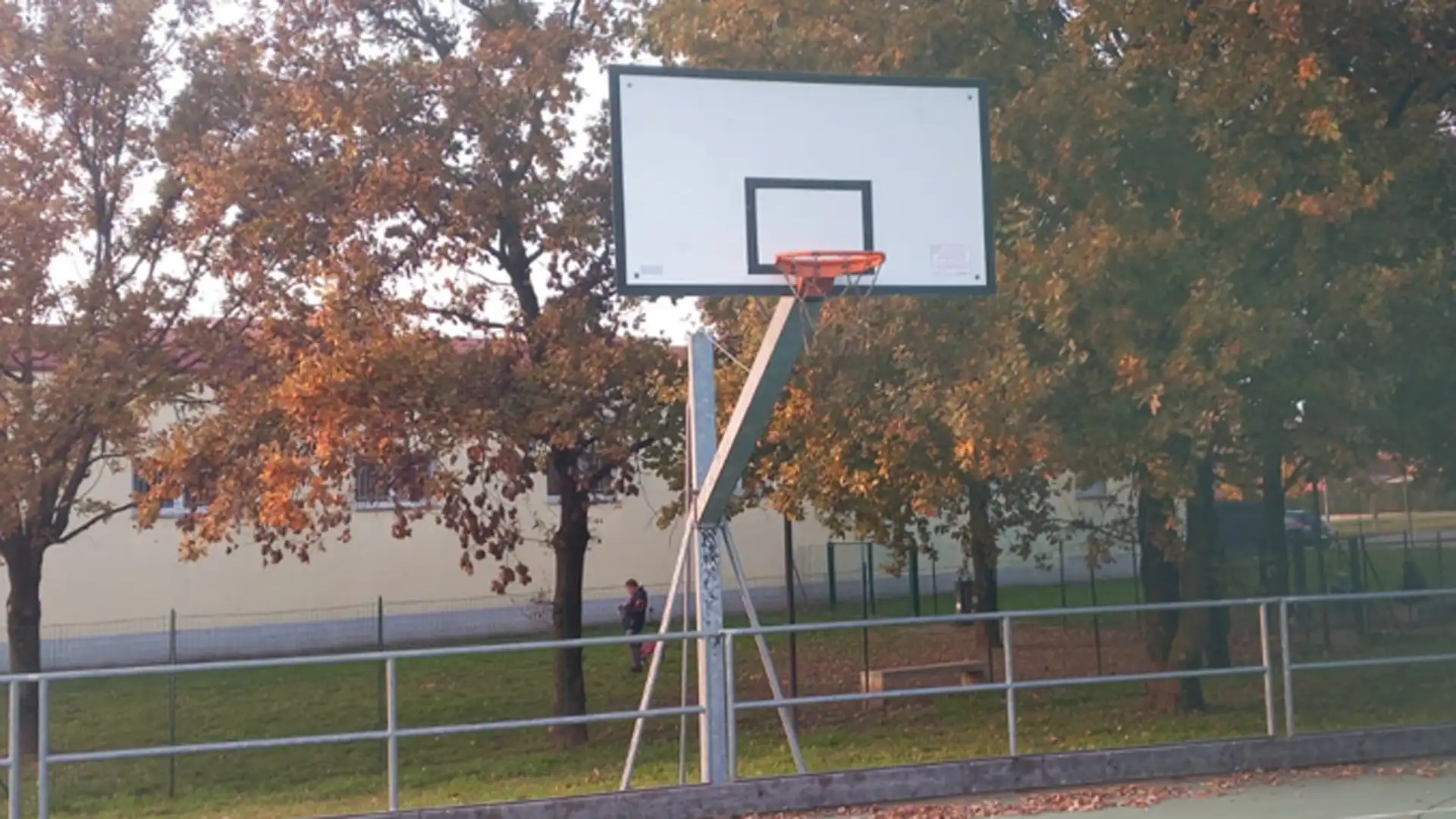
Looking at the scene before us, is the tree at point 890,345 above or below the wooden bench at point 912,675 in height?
above

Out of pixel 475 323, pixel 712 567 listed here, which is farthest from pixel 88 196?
pixel 712 567

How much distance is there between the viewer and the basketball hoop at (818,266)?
9859mm

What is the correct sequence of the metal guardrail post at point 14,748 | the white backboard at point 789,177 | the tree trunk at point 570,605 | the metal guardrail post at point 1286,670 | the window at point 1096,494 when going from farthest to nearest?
the window at point 1096,494
the tree trunk at point 570,605
the metal guardrail post at point 1286,670
the white backboard at point 789,177
the metal guardrail post at point 14,748

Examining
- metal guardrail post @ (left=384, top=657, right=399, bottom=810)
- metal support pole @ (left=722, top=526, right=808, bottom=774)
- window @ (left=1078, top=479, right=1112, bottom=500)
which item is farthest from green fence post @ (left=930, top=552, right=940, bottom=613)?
metal guardrail post @ (left=384, top=657, right=399, bottom=810)

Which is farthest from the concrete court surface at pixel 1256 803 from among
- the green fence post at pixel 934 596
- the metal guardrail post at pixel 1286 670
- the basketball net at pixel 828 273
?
the green fence post at pixel 934 596

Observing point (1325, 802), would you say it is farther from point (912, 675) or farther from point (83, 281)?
point (83, 281)

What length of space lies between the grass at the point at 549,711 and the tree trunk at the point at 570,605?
1.37 feet

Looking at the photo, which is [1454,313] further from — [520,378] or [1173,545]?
[520,378]

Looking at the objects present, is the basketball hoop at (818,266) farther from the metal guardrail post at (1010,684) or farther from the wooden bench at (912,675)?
the wooden bench at (912,675)

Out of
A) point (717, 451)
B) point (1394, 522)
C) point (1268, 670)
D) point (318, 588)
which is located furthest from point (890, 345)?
point (1394, 522)

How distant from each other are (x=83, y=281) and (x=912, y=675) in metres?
10.6

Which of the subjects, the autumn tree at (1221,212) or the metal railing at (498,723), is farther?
the autumn tree at (1221,212)

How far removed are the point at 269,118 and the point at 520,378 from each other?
4097 mm

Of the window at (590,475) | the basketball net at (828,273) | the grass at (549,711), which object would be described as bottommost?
the grass at (549,711)
